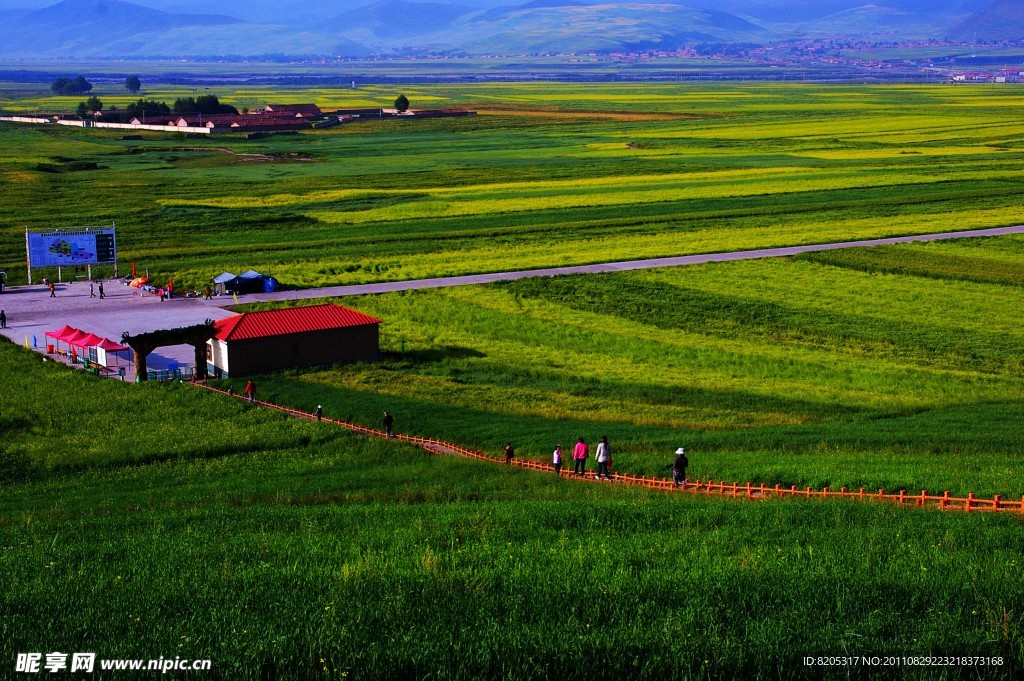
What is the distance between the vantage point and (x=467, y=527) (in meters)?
19.8

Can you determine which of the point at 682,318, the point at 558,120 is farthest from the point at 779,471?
the point at 558,120

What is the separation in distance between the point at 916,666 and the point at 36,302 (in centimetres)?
4521

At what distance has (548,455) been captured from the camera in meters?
28.4

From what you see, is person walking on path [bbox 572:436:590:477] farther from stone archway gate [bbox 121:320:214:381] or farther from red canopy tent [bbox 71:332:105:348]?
red canopy tent [bbox 71:332:105:348]

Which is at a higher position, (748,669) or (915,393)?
(748,669)

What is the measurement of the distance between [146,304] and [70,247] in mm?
7289

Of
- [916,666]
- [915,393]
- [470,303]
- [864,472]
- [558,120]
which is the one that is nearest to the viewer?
[916,666]

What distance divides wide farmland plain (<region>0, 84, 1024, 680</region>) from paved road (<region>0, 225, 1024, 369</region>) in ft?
6.66

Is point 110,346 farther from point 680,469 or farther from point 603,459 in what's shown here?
point 680,469

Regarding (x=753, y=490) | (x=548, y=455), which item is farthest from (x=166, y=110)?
(x=753, y=490)

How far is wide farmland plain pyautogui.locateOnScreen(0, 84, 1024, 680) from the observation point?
45.9ft

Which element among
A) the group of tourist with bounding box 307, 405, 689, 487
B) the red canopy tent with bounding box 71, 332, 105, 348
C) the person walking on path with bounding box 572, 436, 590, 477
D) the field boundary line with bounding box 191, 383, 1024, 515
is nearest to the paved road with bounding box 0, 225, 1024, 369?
the red canopy tent with bounding box 71, 332, 105, 348

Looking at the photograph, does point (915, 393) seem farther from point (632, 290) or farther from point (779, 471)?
point (632, 290)

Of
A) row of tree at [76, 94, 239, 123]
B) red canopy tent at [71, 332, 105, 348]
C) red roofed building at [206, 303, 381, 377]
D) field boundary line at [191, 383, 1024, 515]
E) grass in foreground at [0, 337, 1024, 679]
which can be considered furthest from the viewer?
row of tree at [76, 94, 239, 123]
